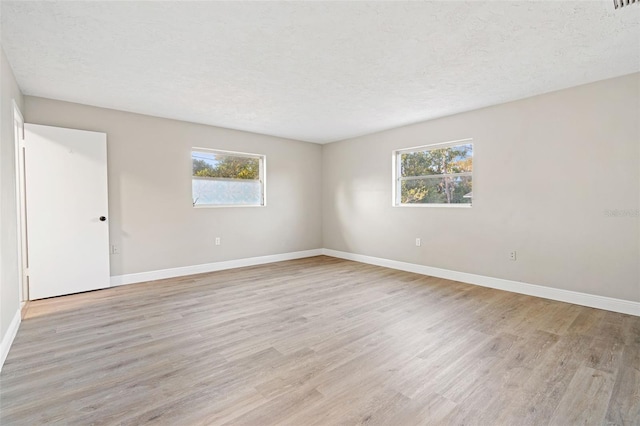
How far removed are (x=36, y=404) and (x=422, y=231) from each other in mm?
4625

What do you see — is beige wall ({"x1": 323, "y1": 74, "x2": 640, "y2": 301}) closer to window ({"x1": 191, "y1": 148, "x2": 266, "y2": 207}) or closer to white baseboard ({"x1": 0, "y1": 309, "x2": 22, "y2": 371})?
window ({"x1": 191, "y1": 148, "x2": 266, "y2": 207})

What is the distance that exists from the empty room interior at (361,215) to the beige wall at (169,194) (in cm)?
3

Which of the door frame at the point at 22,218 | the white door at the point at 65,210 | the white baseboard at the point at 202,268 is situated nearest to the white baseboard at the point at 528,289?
the white baseboard at the point at 202,268

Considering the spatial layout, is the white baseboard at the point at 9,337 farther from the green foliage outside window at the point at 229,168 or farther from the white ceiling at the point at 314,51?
the green foliage outside window at the point at 229,168

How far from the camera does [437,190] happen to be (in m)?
4.75

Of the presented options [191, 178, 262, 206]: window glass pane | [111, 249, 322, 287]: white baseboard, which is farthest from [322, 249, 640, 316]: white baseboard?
[191, 178, 262, 206]: window glass pane

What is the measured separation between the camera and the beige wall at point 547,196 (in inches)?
123

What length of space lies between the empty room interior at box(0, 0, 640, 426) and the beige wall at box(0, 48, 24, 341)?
1.9 inches

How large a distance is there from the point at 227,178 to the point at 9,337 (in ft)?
11.4

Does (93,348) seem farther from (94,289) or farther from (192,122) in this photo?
(192,122)

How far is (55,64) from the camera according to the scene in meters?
2.81

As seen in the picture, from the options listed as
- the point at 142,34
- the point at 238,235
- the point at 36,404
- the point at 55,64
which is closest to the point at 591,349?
the point at 36,404

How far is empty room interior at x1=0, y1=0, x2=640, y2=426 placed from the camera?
1.92m

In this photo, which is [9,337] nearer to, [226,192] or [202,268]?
[202,268]
